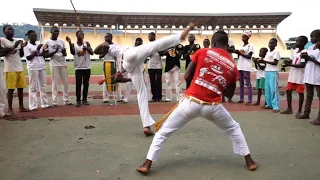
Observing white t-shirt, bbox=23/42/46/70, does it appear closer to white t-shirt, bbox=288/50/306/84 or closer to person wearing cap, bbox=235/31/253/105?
person wearing cap, bbox=235/31/253/105

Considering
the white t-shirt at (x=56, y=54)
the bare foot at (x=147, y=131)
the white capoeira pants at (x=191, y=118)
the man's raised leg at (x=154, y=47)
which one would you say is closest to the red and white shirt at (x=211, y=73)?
the white capoeira pants at (x=191, y=118)

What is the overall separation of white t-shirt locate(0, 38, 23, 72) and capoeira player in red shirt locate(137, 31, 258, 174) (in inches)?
195

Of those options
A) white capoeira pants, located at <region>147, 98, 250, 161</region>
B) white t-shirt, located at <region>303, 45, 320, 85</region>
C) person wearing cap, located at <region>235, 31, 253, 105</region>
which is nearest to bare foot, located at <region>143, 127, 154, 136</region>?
white capoeira pants, located at <region>147, 98, 250, 161</region>

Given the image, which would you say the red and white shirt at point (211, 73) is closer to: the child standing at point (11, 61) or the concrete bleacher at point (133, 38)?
the child standing at point (11, 61)

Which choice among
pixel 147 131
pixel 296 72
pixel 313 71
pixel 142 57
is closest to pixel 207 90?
pixel 142 57

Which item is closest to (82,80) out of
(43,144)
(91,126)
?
(91,126)

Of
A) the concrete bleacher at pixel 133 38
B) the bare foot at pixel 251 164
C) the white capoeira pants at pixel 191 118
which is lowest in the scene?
the bare foot at pixel 251 164

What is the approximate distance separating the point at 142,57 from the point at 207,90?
5.27ft

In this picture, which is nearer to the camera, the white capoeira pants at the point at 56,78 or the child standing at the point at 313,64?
the child standing at the point at 313,64

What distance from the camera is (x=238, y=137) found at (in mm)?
3922

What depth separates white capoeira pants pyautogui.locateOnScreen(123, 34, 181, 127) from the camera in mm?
4089

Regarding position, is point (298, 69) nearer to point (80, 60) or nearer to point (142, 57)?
point (142, 57)

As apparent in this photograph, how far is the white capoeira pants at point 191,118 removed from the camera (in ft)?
12.1

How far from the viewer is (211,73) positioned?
360 cm
